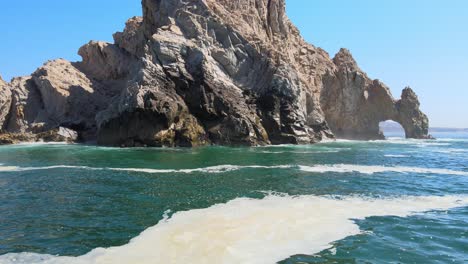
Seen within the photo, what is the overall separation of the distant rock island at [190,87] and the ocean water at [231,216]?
2716 cm

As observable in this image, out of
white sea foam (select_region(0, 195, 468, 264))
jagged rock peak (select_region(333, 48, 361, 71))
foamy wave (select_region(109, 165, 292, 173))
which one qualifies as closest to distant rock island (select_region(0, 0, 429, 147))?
jagged rock peak (select_region(333, 48, 361, 71))

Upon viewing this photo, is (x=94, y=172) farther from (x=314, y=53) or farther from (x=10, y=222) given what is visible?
(x=314, y=53)

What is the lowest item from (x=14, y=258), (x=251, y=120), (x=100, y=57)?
(x=14, y=258)

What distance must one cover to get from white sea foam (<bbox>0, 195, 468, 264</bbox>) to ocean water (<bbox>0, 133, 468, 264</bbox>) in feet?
0.14

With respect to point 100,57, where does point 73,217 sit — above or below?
below

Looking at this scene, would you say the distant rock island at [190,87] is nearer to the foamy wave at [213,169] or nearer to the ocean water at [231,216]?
the foamy wave at [213,169]

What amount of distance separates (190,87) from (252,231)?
4903cm

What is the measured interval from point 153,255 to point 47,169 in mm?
24317

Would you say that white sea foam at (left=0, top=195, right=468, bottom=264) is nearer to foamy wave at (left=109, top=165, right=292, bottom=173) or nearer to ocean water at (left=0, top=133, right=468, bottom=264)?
ocean water at (left=0, top=133, right=468, bottom=264)

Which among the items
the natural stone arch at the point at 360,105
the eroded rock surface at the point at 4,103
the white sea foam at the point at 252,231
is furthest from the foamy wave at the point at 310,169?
the natural stone arch at the point at 360,105

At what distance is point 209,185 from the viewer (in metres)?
25.1

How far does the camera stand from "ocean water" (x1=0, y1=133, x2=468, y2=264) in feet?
40.4

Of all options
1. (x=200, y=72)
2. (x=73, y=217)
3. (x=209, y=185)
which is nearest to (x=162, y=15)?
(x=200, y=72)

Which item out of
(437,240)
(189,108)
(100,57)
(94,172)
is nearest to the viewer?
(437,240)
